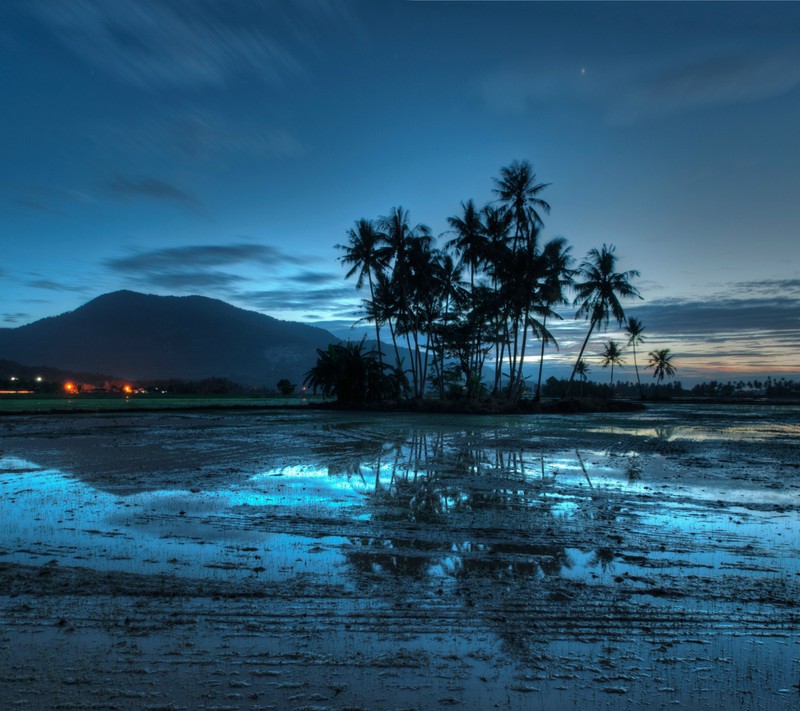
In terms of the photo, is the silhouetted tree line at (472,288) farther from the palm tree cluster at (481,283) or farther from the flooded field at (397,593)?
the flooded field at (397,593)

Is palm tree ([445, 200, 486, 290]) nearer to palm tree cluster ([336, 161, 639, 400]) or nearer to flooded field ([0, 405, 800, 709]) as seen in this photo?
palm tree cluster ([336, 161, 639, 400])

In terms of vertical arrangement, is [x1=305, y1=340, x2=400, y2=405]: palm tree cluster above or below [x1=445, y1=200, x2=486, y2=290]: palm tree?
below

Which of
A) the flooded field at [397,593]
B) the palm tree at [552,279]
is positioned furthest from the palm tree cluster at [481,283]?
the flooded field at [397,593]

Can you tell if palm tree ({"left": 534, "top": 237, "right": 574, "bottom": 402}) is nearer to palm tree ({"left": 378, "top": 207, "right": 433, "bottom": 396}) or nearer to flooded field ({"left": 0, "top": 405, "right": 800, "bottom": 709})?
palm tree ({"left": 378, "top": 207, "right": 433, "bottom": 396})

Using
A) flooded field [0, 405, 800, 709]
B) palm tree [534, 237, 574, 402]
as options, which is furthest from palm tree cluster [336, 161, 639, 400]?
flooded field [0, 405, 800, 709]

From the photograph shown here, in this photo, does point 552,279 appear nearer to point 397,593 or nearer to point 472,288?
point 472,288

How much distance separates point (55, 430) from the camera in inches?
696

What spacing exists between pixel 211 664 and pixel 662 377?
91.4 meters


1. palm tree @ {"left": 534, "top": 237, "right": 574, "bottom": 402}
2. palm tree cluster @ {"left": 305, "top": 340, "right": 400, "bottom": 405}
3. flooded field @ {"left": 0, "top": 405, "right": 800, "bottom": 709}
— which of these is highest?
palm tree @ {"left": 534, "top": 237, "right": 574, "bottom": 402}

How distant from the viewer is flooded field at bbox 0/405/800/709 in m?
2.48

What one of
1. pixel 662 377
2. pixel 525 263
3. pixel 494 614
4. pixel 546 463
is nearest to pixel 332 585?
pixel 494 614

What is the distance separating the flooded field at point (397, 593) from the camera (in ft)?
8.14

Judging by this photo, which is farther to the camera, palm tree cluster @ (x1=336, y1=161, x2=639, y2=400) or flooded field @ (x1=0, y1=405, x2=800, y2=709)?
palm tree cluster @ (x1=336, y1=161, x2=639, y2=400)

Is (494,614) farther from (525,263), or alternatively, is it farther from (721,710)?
(525,263)
